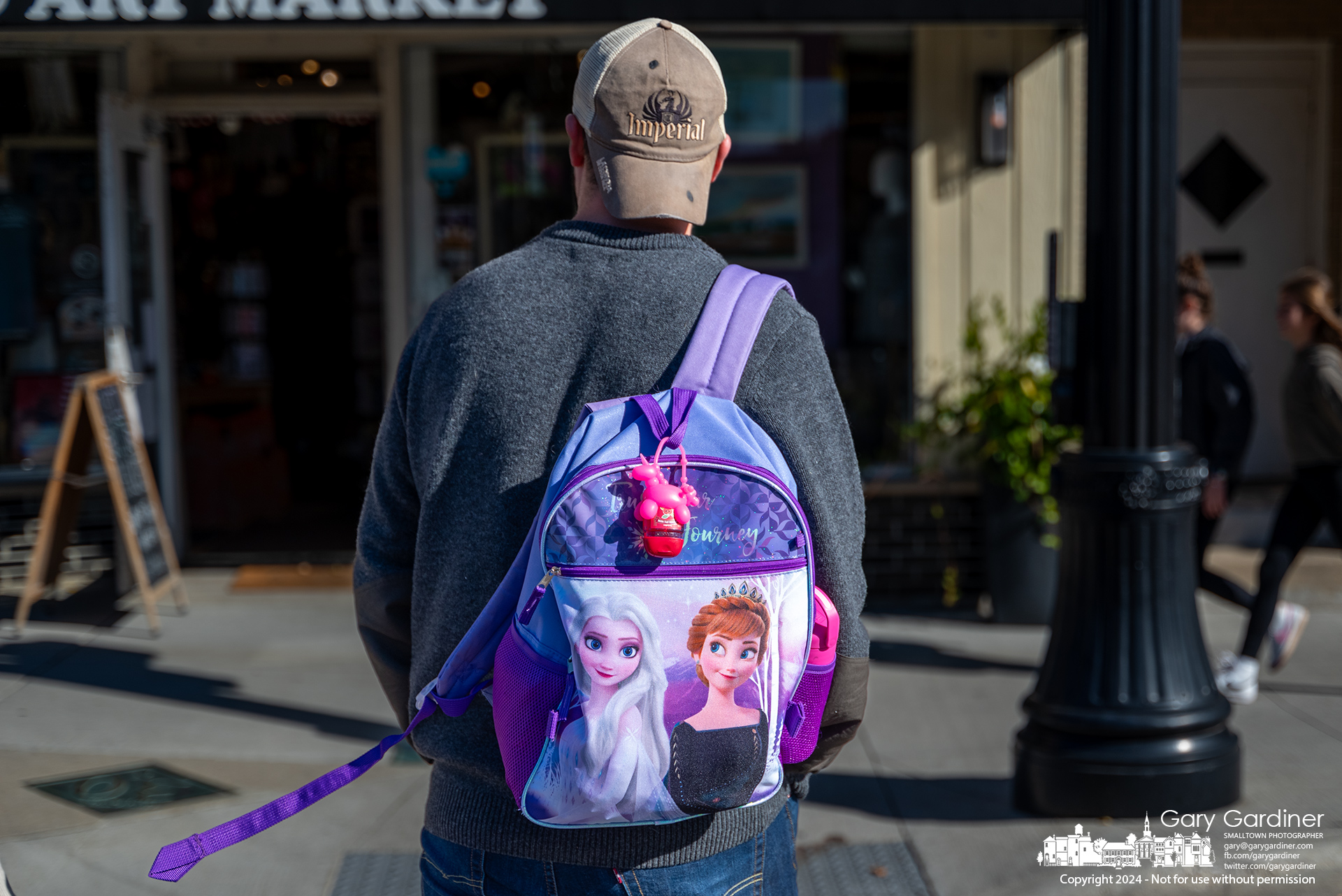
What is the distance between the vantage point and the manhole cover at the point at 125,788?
4289 millimetres

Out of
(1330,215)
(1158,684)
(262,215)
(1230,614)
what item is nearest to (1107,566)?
(1158,684)

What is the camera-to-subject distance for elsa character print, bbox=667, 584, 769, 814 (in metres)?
1.51

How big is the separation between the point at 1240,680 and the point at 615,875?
4.34 meters

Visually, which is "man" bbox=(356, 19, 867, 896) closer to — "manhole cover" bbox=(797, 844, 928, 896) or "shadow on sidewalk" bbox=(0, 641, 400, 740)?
"manhole cover" bbox=(797, 844, 928, 896)

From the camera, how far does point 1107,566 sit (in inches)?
161

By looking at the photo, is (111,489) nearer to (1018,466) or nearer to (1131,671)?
(1018,466)

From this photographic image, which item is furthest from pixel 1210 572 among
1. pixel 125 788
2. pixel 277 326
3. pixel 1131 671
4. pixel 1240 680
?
pixel 277 326

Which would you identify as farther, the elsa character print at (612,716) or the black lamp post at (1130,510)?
the black lamp post at (1130,510)

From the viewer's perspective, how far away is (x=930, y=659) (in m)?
6.03

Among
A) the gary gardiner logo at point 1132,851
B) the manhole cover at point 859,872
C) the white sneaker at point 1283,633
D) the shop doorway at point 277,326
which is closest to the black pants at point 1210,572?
the white sneaker at point 1283,633

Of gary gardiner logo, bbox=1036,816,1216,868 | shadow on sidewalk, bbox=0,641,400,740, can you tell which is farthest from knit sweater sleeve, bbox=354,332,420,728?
shadow on sidewalk, bbox=0,641,400,740

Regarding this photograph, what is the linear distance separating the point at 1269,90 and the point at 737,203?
397 centimetres

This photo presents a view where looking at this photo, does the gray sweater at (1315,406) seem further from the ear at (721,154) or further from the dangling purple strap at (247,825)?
the dangling purple strap at (247,825)

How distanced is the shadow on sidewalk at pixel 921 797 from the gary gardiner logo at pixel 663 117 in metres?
3.08
